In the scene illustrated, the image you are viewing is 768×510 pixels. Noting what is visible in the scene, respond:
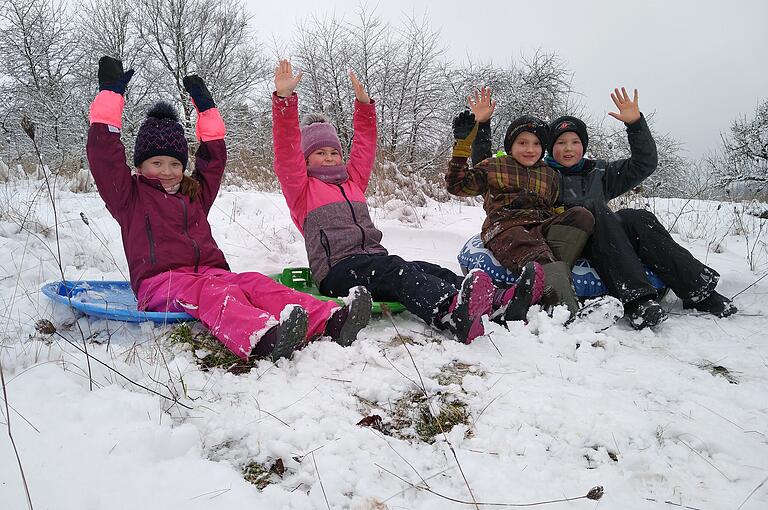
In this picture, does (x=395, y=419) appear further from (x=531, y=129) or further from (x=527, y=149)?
(x=531, y=129)

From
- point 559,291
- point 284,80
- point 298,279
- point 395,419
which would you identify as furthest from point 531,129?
point 395,419

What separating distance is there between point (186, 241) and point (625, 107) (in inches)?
120

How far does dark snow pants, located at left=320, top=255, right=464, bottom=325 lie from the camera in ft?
7.42

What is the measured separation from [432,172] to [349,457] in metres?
8.91

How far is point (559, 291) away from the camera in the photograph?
2.43m

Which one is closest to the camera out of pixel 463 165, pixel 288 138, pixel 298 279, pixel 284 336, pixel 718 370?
pixel 284 336

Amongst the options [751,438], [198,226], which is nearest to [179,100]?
[198,226]

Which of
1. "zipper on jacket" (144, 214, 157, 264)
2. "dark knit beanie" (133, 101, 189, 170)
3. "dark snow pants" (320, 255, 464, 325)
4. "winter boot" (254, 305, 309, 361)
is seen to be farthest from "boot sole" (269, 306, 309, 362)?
"dark knit beanie" (133, 101, 189, 170)

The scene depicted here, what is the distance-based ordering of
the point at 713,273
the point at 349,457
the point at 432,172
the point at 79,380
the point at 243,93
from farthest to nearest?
the point at 243,93 < the point at 432,172 < the point at 713,273 < the point at 79,380 < the point at 349,457

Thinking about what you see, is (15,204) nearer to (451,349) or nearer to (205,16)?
(451,349)

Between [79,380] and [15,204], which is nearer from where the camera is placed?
[79,380]

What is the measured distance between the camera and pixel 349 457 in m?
1.21

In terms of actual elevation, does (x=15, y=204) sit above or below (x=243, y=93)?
below

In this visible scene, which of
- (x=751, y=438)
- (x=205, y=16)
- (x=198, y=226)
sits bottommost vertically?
(x=751, y=438)
